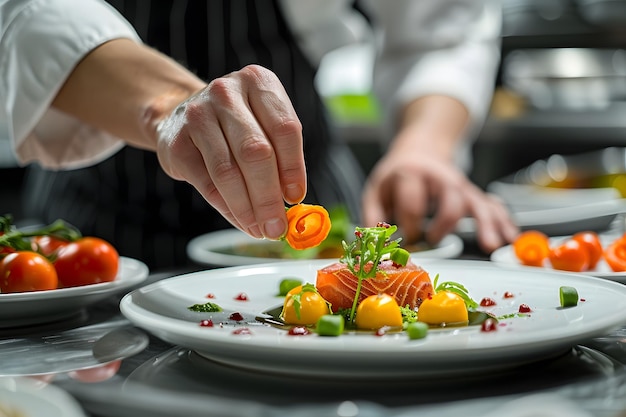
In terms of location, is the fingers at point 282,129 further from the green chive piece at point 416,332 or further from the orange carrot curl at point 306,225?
the green chive piece at point 416,332

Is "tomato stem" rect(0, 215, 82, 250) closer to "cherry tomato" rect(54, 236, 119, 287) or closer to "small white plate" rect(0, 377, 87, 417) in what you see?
"cherry tomato" rect(54, 236, 119, 287)

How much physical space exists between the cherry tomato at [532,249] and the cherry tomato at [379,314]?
1.70 feet

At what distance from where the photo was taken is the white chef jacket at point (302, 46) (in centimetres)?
121

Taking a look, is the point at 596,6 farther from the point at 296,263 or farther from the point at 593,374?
the point at 593,374

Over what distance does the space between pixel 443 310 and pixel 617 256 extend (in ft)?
1.55

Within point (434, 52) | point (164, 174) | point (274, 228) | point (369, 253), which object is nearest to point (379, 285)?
A: point (369, 253)

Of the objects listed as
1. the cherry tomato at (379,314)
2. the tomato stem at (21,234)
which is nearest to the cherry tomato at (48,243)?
the tomato stem at (21,234)

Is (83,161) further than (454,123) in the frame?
No

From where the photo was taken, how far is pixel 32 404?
0.65m


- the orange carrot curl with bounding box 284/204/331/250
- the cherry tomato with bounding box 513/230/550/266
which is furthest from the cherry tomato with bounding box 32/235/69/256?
the cherry tomato with bounding box 513/230/550/266

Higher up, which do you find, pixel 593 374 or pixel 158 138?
pixel 158 138

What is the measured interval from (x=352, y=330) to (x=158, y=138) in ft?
1.22

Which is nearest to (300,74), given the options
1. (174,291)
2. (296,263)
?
Result: (296,263)

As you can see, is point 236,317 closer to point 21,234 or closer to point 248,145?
point 248,145
